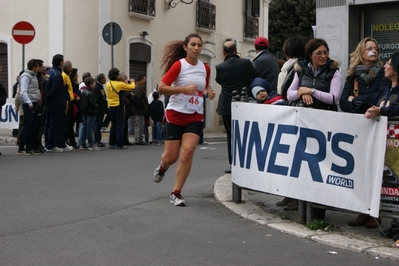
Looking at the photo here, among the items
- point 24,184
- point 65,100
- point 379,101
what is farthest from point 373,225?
point 65,100

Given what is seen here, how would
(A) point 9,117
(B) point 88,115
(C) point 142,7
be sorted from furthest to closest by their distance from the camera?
(C) point 142,7 → (A) point 9,117 → (B) point 88,115

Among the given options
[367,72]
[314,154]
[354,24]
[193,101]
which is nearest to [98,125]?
[354,24]

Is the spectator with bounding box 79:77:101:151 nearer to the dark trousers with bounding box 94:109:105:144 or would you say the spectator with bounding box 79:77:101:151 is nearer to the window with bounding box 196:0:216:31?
the dark trousers with bounding box 94:109:105:144

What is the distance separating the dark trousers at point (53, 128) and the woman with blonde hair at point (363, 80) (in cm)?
876

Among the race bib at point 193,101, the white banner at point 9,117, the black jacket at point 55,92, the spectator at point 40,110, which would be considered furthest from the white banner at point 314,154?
the white banner at point 9,117

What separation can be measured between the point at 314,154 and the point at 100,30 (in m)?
17.1

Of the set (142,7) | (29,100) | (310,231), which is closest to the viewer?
(310,231)

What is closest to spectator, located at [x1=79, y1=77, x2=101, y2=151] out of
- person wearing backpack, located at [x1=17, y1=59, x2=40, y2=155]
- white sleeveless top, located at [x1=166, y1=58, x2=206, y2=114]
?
person wearing backpack, located at [x1=17, y1=59, x2=40, y2=155]

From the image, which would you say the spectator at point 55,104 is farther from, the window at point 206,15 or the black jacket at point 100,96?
the window at point 206,15

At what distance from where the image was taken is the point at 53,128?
47.3 ft

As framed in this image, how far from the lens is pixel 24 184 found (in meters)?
9.16

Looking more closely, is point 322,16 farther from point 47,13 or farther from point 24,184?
point 47,13

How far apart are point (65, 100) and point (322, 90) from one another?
877 centimetres

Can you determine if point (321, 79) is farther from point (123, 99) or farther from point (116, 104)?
point (123, 99)
